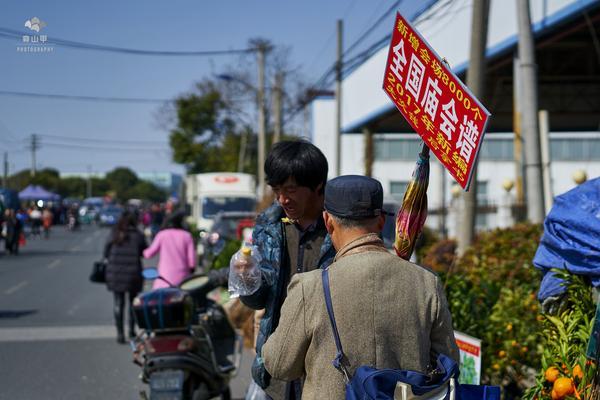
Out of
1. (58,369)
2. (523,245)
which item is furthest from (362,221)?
(58,369)

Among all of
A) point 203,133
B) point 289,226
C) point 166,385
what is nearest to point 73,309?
point 166,385

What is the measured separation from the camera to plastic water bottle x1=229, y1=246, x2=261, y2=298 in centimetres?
371

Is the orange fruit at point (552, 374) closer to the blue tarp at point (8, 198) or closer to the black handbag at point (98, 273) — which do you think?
the black handbag at point (98, 273)

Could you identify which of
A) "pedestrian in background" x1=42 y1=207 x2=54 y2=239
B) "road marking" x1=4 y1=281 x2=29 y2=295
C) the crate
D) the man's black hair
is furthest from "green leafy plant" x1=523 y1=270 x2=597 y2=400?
"pedestrian in background" x1=42 y1=207 x2=54 y2=239

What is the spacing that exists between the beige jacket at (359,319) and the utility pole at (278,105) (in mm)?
30539

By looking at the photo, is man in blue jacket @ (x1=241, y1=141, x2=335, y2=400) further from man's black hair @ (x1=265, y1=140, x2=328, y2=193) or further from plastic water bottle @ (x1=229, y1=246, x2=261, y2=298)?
plastic water bottle @ (x1=229, y1=246, x2=261, y2=298)

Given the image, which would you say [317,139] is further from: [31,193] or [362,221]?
[362,221]

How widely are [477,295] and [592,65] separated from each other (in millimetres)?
13816

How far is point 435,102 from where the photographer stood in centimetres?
381

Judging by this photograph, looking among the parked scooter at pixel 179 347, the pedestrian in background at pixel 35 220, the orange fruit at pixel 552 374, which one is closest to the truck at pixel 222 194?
the pedestrian in background at pixel 35 220

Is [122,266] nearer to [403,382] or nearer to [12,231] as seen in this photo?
[403,382]

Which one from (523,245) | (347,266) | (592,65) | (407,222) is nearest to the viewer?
(347,266)

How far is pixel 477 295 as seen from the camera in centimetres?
650

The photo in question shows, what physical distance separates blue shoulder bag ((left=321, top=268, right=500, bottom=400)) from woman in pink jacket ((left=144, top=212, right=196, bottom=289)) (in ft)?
24.1
